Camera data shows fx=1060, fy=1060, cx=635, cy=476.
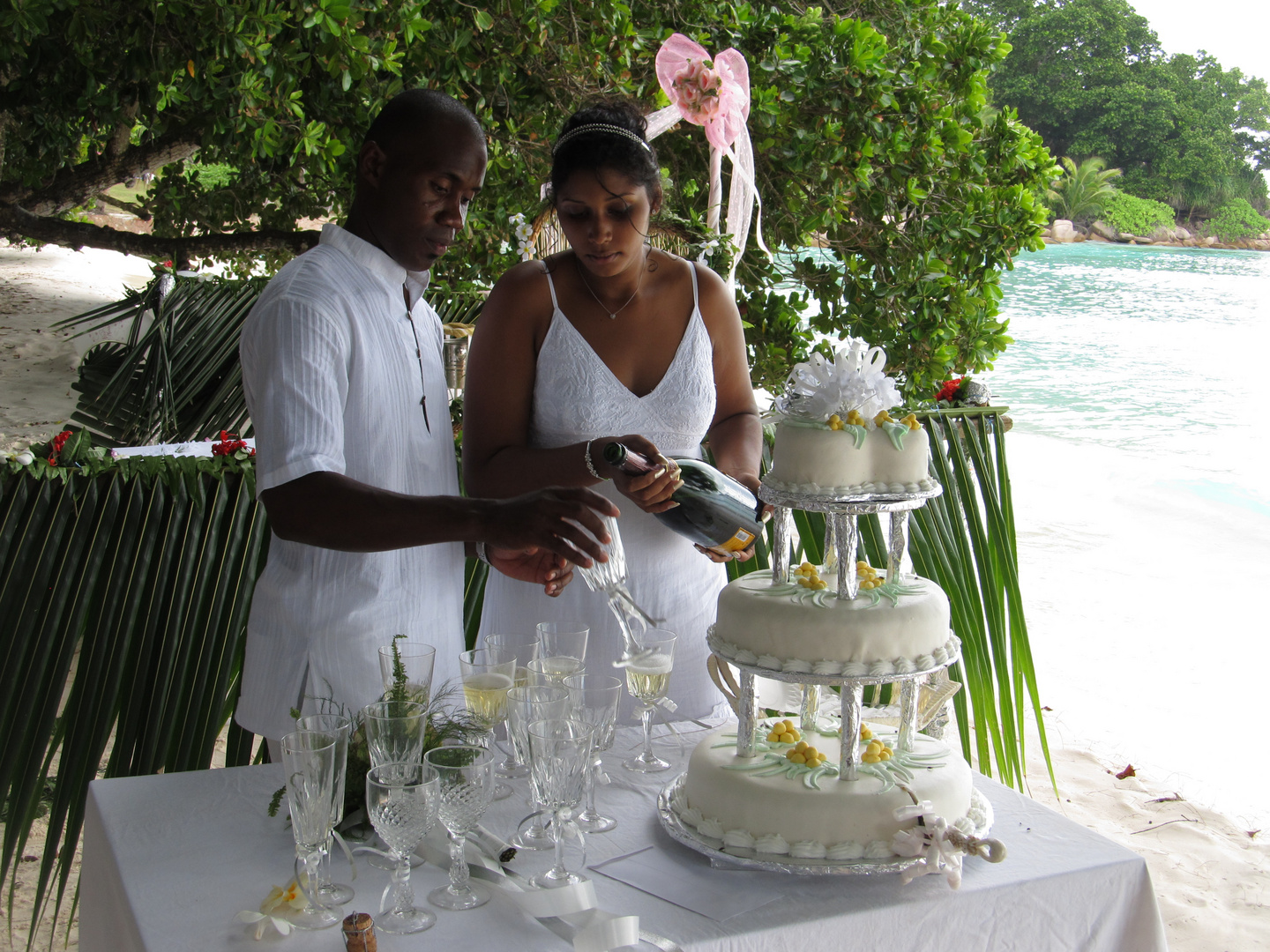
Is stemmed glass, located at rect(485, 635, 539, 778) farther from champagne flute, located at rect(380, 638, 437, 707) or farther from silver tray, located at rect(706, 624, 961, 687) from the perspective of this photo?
silver tray, located at rect(706, 624, 961, 687)

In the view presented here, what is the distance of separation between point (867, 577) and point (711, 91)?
236cm

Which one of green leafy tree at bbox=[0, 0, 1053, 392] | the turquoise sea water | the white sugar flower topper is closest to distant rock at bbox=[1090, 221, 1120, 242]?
the turquoise sea water

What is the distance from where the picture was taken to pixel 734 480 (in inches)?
83.4

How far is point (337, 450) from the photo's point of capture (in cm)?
168

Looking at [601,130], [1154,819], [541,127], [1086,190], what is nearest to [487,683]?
[601,130]

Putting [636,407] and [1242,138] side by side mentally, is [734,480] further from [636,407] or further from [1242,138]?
[1242,138]

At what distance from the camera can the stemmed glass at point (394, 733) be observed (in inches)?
53.3

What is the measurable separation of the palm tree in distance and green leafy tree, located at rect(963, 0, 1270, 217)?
0.37 m

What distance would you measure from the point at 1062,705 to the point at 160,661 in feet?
19.5

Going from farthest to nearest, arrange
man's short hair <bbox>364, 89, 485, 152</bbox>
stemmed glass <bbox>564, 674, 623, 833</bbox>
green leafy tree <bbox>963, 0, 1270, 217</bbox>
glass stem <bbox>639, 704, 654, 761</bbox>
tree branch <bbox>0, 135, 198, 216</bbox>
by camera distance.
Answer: green leafy tree <bbox>963, 0, 1270, 217</bbox>, tree branch <bbox>0, 135, 198, 216</bbox>, man's short hair <bbox>364, 89, 485, 152</bbox>, glass stem <bbox>639, 704, 654, 761</bbox>, stemmed glass <bbox>564, 674, 623, 833</bbox>

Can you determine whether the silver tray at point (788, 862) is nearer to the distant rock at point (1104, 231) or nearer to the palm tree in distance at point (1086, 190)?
the palm tree in distance at point (1086, 190)

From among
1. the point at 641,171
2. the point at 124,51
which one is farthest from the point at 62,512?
the point at 124,51

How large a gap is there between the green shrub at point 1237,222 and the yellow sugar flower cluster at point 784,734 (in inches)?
1344

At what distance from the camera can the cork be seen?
117 cm
